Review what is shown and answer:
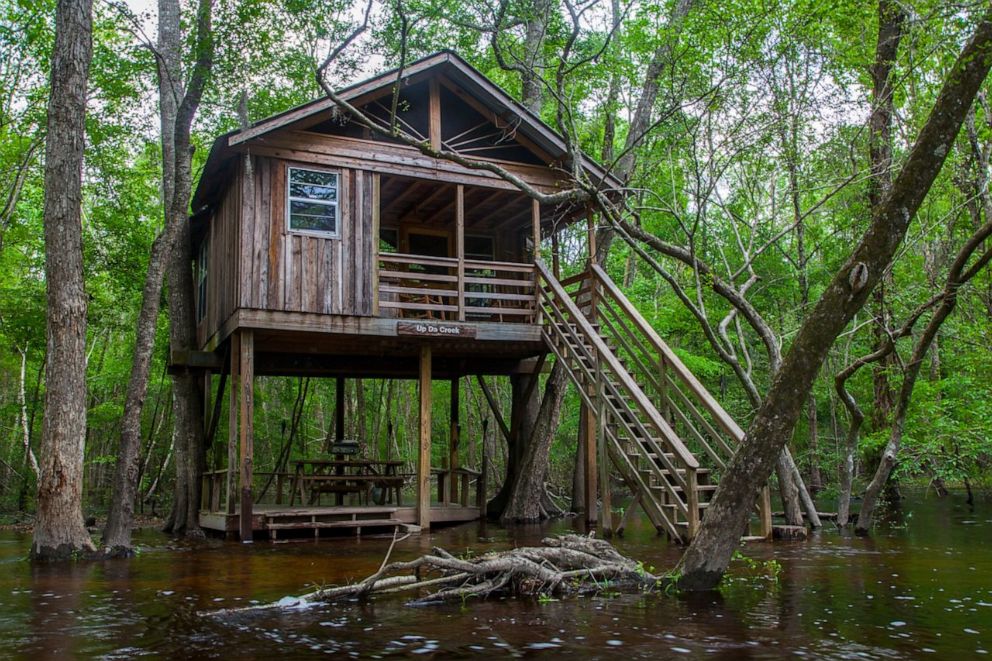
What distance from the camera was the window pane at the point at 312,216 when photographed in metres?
13.3

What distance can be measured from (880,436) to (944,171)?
4743 millimetres

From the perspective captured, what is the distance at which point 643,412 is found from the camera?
11797mm

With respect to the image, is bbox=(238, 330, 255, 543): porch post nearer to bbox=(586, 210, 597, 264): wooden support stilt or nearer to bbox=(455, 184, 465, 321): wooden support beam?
bbox=(455, 184, 465, 321): wooden support beam

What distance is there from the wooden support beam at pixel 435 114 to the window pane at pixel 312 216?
2.09 metres

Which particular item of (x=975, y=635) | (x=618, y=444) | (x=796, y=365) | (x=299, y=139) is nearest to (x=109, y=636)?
(x=796, y=365)

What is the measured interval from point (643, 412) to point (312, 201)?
6425 mm

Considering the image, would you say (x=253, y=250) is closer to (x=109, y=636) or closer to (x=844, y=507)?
(x=109, y=636)

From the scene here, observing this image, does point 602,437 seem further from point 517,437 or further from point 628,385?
point 517,437

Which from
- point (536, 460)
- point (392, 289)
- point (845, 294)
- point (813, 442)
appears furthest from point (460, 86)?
point (813, 442)

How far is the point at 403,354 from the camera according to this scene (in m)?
16.1

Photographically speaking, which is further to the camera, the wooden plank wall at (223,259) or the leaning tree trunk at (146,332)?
the wooden plank wall at (223,259)

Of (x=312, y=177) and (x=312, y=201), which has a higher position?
(x=312, y=177)

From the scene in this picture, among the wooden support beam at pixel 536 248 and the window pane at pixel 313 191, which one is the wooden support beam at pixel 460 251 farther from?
the window pane at pixel 313 191

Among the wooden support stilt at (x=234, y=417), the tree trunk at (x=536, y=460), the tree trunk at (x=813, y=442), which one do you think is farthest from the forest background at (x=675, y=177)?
the wooden support stilt at (x=234, y=417)
